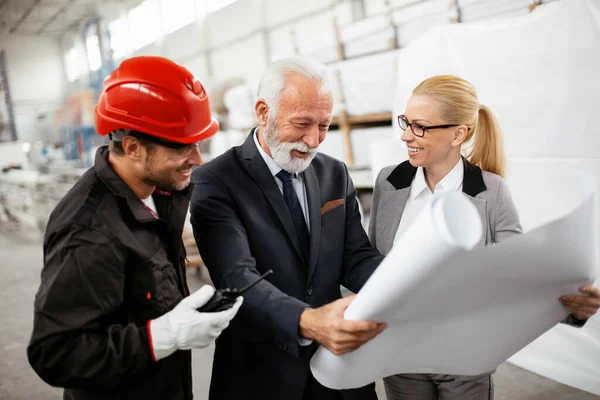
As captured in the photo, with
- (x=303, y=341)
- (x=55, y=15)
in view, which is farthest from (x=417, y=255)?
(x=55, y=15)

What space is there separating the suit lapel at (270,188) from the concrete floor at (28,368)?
2172mm

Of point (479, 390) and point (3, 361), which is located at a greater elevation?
point (479, 390)

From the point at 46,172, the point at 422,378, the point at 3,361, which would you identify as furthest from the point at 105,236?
the point at 46,172

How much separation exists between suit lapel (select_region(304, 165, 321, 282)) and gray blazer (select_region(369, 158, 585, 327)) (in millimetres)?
287

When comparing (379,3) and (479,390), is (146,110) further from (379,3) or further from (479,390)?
(379,3)

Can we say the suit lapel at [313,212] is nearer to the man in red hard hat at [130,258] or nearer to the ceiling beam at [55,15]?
the man in red hard hat at [130,258]

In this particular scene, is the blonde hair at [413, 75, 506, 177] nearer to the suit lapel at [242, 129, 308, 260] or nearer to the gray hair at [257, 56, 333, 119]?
the gray hair at [257, 56, 333, 119]

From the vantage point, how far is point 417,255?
775 mm

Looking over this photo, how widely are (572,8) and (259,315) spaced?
2391mm

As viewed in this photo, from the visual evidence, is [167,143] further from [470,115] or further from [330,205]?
[470,115]

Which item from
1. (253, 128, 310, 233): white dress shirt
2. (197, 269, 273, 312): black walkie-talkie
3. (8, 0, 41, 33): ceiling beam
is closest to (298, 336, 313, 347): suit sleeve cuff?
(197, 269, 273, 312): black walkie-talkie

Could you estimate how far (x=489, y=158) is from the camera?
5.33 feet

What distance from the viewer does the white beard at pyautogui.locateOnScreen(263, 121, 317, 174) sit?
136cm

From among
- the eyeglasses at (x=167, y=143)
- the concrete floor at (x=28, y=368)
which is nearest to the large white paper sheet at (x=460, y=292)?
the eyeglasses at (x=167, y=143)
